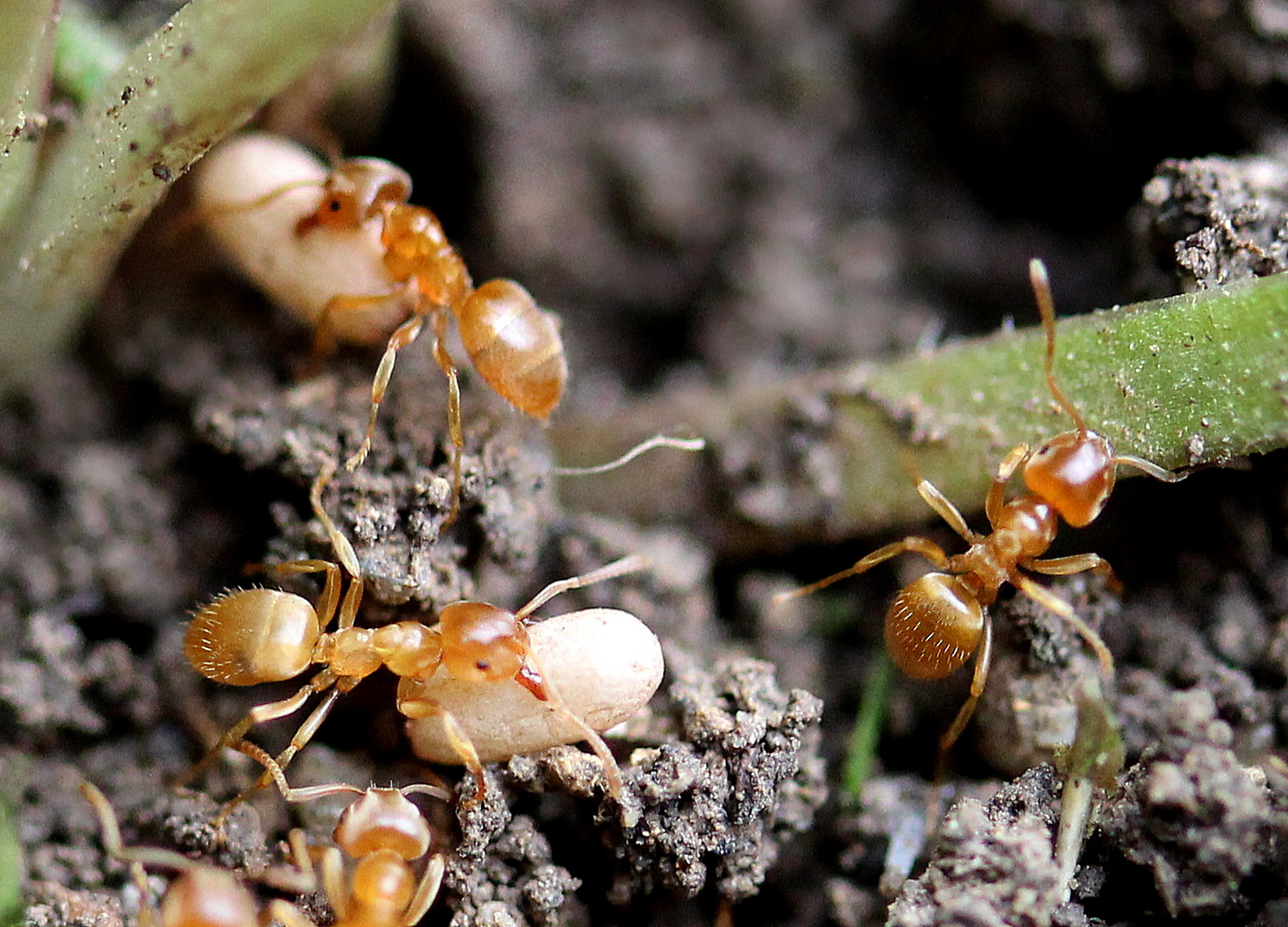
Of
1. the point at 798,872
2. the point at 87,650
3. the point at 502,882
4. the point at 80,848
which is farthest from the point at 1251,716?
the point at 87,650

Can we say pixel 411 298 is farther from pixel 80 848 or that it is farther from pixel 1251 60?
pixel 1251 60

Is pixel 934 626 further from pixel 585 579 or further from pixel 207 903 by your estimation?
pixel 207 903

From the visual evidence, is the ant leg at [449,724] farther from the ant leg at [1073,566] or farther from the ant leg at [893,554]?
the ant leg at [1073,566]

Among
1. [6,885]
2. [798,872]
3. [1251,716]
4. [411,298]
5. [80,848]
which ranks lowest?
[798,872]

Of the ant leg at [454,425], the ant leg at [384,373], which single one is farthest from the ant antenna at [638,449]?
the ant leg at [384,373]

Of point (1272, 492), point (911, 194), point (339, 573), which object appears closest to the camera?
point (339, 573)

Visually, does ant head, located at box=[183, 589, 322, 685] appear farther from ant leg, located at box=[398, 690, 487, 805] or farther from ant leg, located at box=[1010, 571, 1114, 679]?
ant leg, located at box=[1010, 571, 1114, 679]

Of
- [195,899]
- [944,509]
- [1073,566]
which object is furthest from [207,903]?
[1073,566]

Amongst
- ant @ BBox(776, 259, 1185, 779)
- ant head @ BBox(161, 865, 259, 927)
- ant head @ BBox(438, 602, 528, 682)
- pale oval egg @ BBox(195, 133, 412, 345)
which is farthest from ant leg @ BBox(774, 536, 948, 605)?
ant head @ BBox(161, 865, 259, 927)
